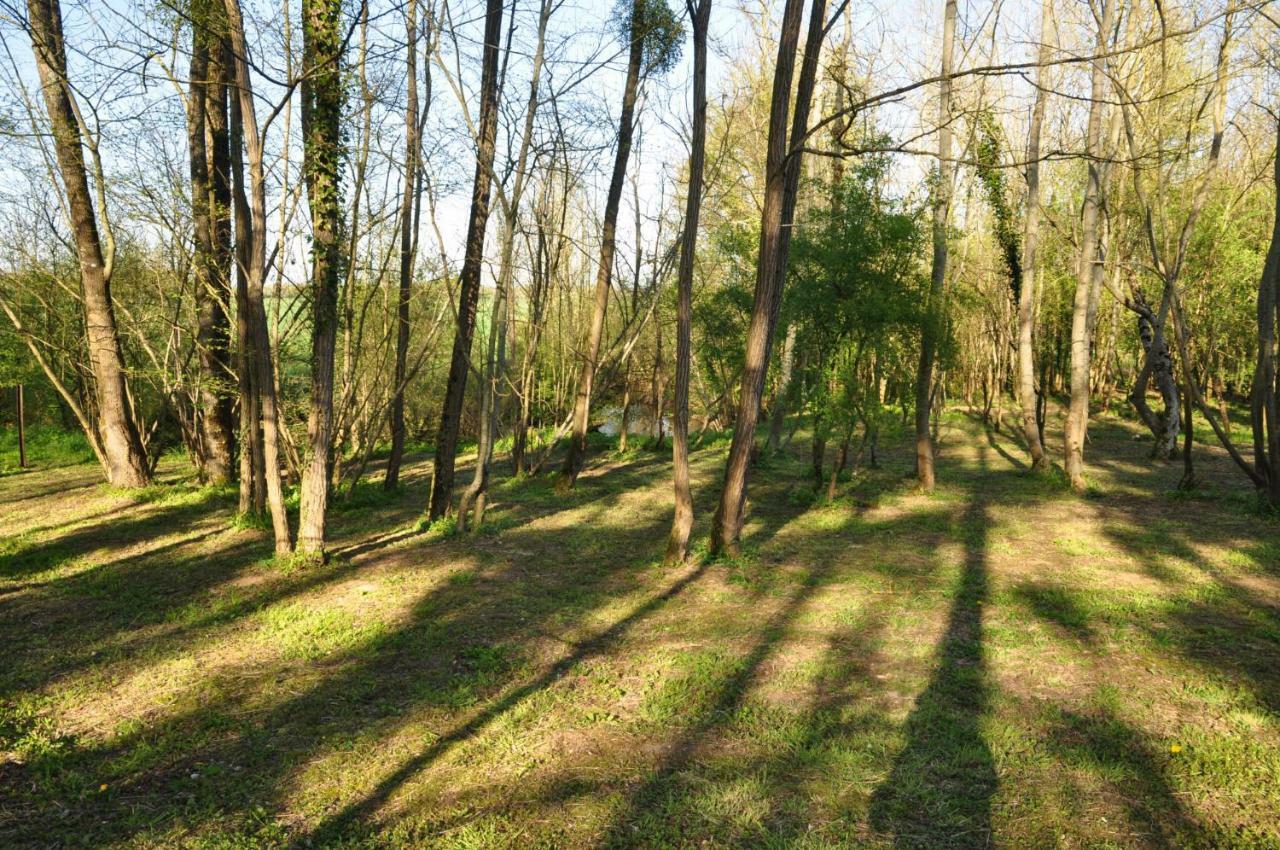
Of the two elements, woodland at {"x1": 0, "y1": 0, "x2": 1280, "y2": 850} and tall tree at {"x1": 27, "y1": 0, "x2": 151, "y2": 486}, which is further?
tall tree at {"x1": 27, "y1": 0, "x2": 151, "y2": 486}

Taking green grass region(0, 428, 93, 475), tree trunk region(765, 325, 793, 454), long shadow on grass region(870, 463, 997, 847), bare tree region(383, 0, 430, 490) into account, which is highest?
bare tree region(383, 0, 430, 490)

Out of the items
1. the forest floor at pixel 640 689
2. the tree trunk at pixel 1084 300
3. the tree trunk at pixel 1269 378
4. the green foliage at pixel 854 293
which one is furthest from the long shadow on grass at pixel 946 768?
the tree trunk at pixel 1084 300

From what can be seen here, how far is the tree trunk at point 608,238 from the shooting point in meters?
10.9

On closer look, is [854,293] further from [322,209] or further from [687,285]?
[322,209]

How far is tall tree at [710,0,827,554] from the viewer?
6.80 metres

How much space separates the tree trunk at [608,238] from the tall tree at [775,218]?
3.66 meters

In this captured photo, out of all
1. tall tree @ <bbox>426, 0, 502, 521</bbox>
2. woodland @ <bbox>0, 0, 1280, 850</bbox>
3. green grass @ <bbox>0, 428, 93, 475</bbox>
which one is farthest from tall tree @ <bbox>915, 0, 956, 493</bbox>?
green grass @ <bbox>0, 428, 93, 475</bbox>

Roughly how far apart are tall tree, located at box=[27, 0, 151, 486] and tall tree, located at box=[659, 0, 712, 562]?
7.62 metres

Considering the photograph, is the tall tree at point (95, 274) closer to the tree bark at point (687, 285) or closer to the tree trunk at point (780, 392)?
the tree bark at point (687, 285)

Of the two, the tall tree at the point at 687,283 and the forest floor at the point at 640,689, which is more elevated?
the tall tree at the point at 687,283

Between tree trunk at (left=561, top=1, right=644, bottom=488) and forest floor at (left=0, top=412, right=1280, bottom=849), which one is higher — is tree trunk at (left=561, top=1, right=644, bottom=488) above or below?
above

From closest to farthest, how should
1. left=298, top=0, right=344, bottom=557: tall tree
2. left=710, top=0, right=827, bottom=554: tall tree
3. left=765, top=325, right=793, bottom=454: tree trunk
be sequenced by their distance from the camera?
left=298, top=0, right=344, bottom=557: tall tree → left=710, top=0, right=827, bottom=554: tall tree → left=765, top=325, right=793, bottom=454: tree trunk

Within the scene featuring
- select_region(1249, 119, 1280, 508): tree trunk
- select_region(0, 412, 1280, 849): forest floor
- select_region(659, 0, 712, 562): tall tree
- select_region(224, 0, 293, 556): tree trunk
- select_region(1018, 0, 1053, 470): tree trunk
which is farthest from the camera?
select_region(1018, 0, 1053, 470): tree trunk

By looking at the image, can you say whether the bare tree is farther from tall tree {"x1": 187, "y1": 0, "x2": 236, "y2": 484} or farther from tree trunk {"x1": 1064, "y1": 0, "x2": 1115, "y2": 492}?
tree trunk {"x1": 1064, "y1": 0, "x2": 1115, "y2": 492}
